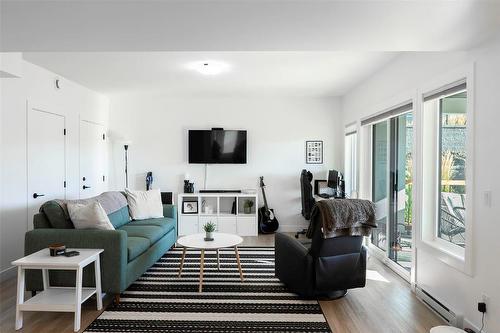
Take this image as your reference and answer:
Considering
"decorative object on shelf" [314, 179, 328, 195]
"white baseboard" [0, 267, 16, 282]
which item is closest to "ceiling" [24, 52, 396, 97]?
"decorative object on shelf" [314, 179, 328, 195]

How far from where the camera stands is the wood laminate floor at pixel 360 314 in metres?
2.66

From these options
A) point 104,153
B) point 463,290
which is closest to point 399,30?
point 463,290

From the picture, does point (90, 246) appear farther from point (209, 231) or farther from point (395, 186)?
point (395, 186)

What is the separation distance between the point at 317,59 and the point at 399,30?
1784 mm

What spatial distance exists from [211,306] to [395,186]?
2.59 m

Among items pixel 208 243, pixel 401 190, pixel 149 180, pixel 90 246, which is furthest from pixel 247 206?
pixel 90 246

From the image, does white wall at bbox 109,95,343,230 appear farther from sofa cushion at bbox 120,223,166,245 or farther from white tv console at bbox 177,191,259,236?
sofa cushion at bbox 120,223,166,245

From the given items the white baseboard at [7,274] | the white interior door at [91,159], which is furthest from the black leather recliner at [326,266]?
the white interior door at [91,159]

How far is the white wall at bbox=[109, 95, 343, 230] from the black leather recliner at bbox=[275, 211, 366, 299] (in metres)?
3.22

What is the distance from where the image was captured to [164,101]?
21.0 ft

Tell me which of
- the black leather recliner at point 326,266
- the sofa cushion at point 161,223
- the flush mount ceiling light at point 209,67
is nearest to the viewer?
the black leather recliner at point 326,266

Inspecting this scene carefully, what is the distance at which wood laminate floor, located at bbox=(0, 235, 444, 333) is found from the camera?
2656 millimetres

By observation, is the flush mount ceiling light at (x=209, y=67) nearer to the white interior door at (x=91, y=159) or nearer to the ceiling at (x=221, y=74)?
the ceiling at (x=221, y=74)

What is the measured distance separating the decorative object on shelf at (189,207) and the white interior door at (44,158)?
198 cm
